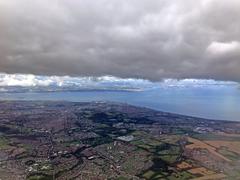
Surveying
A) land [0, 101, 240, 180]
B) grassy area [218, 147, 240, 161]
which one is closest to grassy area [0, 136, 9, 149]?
land [0, 101, 240, 180]

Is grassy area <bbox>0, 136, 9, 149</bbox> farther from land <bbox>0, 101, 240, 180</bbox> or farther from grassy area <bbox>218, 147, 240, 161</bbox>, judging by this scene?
grassy area <bbox>218, 147, 240, 161</bbox>

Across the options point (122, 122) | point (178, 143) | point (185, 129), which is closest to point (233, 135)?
point (185, 129)

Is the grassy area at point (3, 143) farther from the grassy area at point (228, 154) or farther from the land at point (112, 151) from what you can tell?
the grassy area at point (228, 154)

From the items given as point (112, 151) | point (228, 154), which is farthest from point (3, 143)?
point (228, 154)

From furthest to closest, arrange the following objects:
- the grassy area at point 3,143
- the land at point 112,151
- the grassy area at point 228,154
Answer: the grassy area at point 3,143 < the grassy area at point 228,154 < the land at point 112,151

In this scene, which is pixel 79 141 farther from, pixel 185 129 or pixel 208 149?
pixel 185 129

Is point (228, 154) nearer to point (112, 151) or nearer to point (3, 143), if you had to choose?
point (112, 151)

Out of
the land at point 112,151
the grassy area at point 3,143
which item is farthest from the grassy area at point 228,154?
the grassy area at point 3,143

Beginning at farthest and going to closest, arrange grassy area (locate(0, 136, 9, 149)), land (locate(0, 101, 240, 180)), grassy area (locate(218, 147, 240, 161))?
grassy area (locate(0, 136, 9, 149)), grassy area (locate(218, 147, 240, 161)), land (locate(0, 101, 240, 180))
